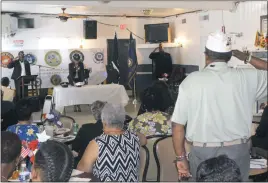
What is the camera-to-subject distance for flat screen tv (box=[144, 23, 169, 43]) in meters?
11.2

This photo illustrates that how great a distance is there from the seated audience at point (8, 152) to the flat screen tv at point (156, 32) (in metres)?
9.49

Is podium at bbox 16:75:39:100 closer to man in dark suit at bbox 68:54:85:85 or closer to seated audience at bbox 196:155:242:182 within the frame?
man in dark suit at bbox 68:54:85:85

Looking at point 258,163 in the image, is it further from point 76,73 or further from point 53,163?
point 76,73

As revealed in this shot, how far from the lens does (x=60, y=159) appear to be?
1741mm

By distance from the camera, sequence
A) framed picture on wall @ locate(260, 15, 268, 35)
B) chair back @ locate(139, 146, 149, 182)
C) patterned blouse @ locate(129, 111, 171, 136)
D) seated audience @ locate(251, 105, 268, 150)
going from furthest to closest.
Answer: framed picture on wall @ locate(260, 15, 268, 35)
seated audience @ locate(251, 105, 268, 150)
patterned blouse @ locate(129, 111, 171, 136)
chair back @ locate(139, 146, 149, 182)

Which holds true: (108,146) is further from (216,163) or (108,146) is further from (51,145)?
(216,163)

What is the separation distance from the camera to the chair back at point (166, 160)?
125 inches

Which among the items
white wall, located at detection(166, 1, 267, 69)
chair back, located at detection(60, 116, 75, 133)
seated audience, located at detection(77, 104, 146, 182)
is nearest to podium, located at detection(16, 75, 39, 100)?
white wall, located at detection(166, 1, 267, 69)

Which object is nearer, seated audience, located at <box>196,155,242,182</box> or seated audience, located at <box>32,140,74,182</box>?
seated audience, located at <box>196,155,242,182</box>

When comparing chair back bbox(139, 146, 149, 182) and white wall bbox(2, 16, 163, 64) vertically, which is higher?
white wall bbox(2, 16, 163, 64)

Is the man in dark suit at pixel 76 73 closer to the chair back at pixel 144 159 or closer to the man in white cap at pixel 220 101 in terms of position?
the chair back at pixel 144 159

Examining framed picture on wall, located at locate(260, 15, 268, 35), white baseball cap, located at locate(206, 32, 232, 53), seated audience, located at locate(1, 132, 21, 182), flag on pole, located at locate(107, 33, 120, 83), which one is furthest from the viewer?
flag on pole, located at locate(107, 33, 120, 83)

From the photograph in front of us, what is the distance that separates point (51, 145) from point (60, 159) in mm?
91

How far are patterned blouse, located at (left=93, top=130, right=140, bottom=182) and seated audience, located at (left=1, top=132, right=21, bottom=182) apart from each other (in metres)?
0.53
